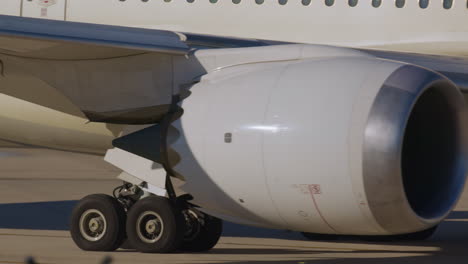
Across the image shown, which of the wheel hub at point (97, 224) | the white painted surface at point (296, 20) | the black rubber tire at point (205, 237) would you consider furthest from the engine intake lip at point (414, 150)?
the wheel hub at point (97, 224)

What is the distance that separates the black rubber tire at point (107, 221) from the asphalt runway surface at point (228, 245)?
0.11 metres

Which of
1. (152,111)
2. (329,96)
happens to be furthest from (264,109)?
(152,111)

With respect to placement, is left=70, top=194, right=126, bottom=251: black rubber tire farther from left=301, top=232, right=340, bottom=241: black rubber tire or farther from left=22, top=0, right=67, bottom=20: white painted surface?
left=22, top=0, right=67, bottom=20: white painted surface

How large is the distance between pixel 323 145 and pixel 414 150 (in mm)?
1584

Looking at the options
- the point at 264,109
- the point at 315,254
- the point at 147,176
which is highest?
the point at 264,109

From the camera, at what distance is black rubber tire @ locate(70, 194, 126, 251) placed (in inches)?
447

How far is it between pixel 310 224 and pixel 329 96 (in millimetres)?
1113

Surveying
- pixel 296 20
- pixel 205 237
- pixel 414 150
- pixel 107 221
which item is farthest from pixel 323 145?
pixel 296 20

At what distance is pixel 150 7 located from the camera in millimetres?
13656

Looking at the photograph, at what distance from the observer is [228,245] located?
39.9 ft

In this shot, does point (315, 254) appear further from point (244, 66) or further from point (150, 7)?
point (150, 7)

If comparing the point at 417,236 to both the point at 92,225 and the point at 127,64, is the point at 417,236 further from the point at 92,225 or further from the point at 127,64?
the point at 127,64

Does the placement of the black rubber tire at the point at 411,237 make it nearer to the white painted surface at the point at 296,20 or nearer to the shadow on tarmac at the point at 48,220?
the shadow on tarmac at the point at 48,220

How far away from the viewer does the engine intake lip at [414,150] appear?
949cm
